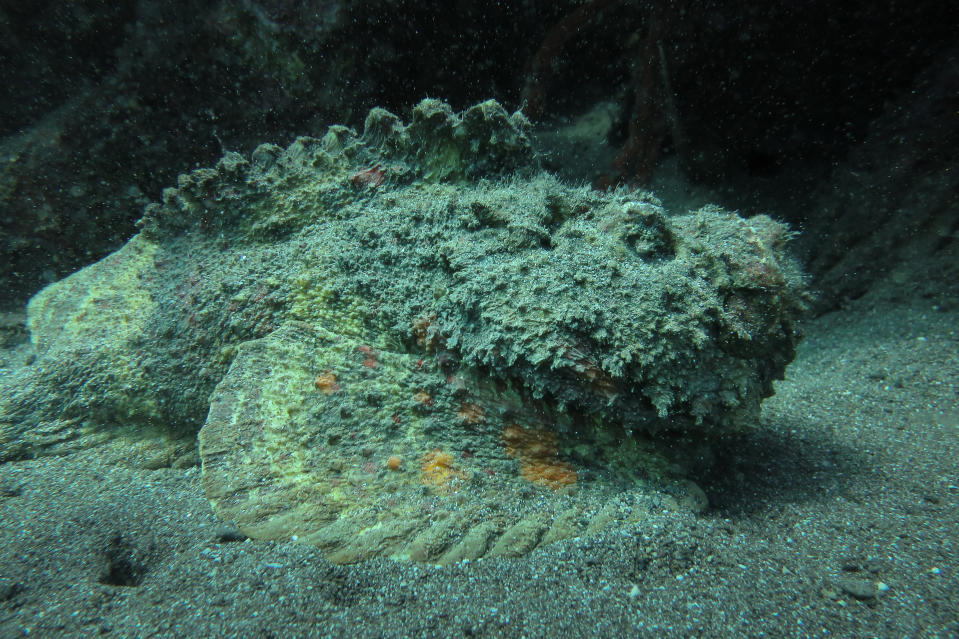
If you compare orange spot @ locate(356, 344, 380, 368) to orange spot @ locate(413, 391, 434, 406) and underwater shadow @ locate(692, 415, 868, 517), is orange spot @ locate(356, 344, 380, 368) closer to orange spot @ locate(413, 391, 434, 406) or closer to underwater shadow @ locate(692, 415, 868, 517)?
orange spot @ locate(413, 391, 434, 406)

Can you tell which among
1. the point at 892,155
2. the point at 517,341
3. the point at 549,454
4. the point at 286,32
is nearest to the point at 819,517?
the point at 549,454

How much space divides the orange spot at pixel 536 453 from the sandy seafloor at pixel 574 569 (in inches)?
15.3

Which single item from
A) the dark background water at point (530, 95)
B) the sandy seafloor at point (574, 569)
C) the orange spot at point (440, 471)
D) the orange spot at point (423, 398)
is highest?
the dark background water at point (530, 95)

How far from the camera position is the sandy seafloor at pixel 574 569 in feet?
5.46

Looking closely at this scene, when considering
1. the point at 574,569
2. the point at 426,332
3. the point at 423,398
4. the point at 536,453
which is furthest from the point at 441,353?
the point at 574,569

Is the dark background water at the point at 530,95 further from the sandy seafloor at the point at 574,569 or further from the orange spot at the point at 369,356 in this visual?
the orange spot at the point at 369,356

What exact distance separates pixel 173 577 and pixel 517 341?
1.85m

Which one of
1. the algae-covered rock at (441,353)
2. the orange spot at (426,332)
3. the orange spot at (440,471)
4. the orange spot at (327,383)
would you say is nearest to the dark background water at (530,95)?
the algae-covered rock at (441,353)

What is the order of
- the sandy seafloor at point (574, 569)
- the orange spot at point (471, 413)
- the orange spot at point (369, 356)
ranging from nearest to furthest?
the sandy seafloor at point (574, 569), the orange spot at point (471, 413), the orange spot at point (369, 356)

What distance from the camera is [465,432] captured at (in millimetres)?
2391

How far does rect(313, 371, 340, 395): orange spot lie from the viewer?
2475 millimetres

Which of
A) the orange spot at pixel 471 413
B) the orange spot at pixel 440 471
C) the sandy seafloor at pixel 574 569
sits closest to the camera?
the sandy seafloor at pixel 574 569

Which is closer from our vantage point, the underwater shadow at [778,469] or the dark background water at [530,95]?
the underwater shadow at [778,469]

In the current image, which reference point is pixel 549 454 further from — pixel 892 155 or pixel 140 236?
pixel 892 155
